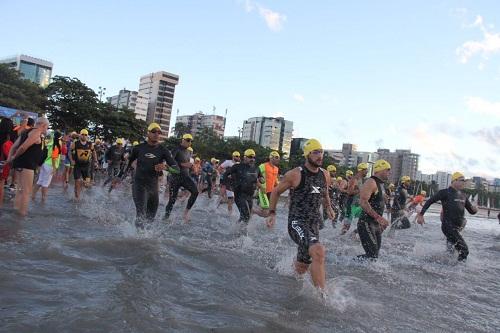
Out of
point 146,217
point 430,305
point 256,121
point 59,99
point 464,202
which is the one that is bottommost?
point 430,305

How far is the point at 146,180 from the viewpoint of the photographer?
7.56m

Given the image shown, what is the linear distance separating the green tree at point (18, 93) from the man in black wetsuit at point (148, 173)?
51.7 m

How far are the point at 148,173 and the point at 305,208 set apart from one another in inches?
119

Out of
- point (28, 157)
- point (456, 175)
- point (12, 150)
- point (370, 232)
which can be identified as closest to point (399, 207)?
point (456, 175)

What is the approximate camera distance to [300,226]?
222 inches

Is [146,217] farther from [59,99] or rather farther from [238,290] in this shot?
Answer: [59,99]

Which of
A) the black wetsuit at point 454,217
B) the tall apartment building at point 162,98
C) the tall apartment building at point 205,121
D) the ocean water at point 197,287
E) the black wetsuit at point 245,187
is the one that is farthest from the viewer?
the tall apartment building at point 205,121

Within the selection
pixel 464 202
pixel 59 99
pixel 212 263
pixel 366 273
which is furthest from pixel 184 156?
pixel 59 99

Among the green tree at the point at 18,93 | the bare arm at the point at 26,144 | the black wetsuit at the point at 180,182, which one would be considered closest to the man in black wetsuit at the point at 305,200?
the bare arm at the point at 26,144

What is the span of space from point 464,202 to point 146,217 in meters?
6.51

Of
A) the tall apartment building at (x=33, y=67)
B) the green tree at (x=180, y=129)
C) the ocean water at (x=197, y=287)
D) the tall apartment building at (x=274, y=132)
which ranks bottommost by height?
the ocean water at (x=197, y=287)

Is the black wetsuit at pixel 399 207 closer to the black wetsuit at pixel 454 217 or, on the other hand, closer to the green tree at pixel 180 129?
the black wetsuit at pixel 454 217

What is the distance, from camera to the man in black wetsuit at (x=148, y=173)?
7539 mm

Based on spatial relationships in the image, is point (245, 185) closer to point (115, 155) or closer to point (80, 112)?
point (115, 155)
